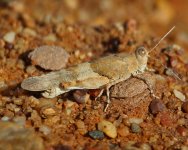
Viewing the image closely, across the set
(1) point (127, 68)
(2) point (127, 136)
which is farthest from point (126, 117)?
(1) point (127, 68)

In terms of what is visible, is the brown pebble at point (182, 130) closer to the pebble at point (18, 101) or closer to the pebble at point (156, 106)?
A: the pebble at point (156, 106)

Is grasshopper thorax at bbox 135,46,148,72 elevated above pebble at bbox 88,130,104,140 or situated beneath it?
elevated above

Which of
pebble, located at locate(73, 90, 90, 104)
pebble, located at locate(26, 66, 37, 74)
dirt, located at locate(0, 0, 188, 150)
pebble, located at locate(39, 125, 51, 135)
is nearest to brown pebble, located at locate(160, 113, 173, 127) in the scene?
dirt, located at locate(0, 0, 188, 150)

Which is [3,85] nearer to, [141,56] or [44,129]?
[44,129]

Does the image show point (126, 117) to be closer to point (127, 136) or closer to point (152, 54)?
point (127, 136)

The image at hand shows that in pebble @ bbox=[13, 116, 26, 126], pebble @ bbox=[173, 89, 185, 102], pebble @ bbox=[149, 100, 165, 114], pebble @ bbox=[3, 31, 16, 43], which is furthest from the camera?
pebble @ bbox=[3, 31, 16, 43]

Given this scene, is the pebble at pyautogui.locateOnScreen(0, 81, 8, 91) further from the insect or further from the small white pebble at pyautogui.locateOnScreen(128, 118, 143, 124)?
the small white pebble at pyautogui.locateOnScreen(128, 118, 143, 124)
